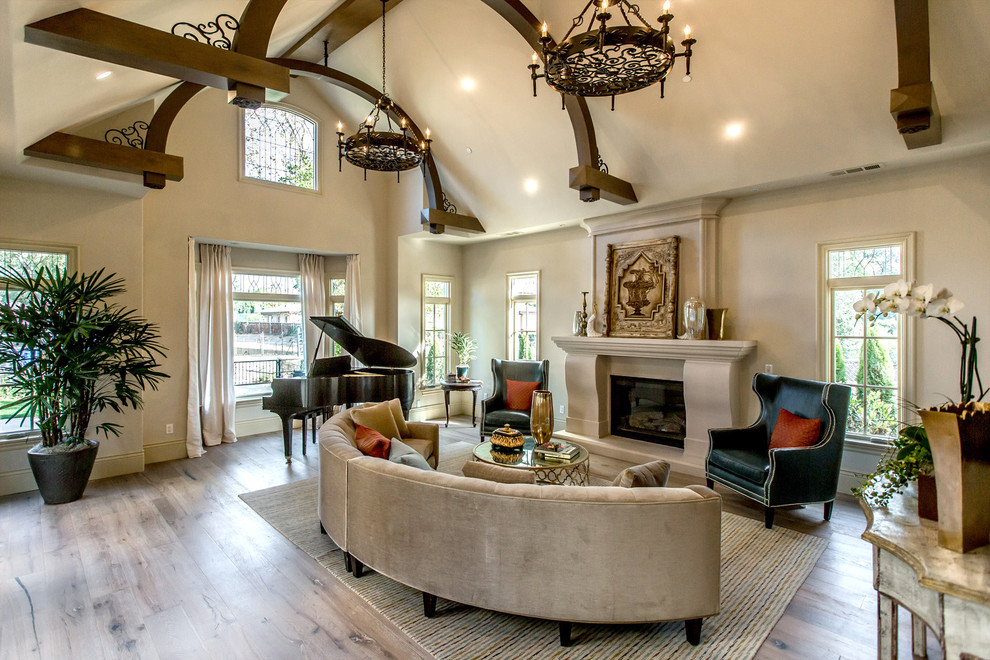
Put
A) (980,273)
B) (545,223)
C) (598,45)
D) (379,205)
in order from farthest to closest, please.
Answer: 1. (379,205)
2. (545,223)
3. (980,273)
4. (598,45)

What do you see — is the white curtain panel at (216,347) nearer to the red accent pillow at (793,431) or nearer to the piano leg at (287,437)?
the piano leg at (287,437)

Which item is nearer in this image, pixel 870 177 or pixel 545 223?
pixel 870 177

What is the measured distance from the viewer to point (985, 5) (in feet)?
9.87

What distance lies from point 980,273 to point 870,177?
3.81 feet

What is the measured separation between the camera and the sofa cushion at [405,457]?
3.11 metres

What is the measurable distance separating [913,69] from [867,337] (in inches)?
89.3

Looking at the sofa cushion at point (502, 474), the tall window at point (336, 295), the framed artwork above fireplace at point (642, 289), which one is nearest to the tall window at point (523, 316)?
the framed artwork above fireplace at point (642, 289)

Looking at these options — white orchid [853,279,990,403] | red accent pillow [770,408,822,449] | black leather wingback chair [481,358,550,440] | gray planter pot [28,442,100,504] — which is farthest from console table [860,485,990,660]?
gray planter pot [28,442,100,504]

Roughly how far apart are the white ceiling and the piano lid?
2.47 m

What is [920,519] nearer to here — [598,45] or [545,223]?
[598,45]

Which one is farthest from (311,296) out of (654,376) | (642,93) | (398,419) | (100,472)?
(642,93)

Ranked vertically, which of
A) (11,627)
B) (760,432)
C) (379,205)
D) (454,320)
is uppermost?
(379,205)

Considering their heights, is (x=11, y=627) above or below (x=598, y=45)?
below

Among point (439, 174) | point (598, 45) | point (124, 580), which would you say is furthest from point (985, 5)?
point (124, 580)
